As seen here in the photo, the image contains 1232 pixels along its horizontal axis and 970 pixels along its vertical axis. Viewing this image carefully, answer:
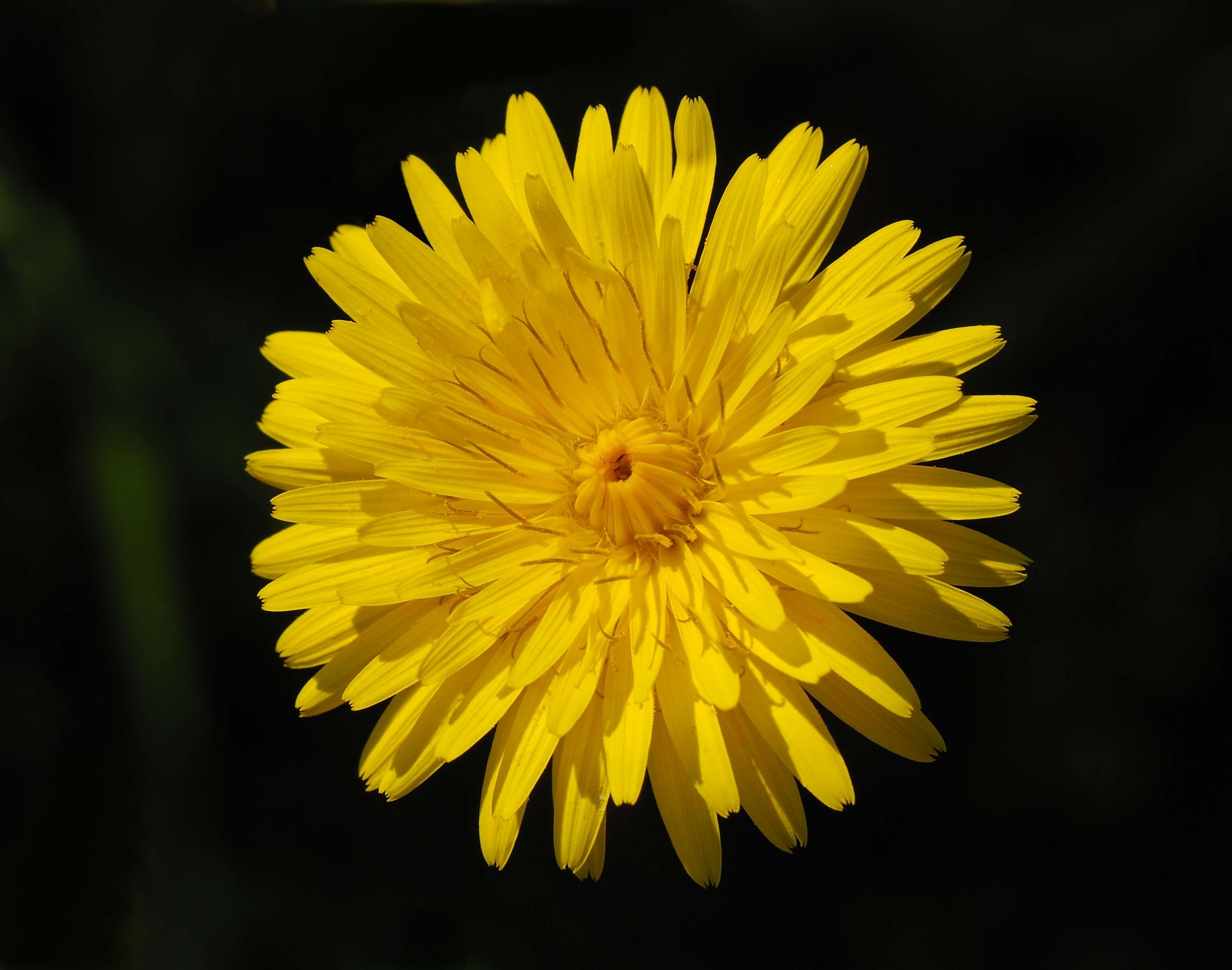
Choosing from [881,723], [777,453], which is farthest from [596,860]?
[777,453]

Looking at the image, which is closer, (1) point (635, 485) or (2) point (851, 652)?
(2) point (851, 652)

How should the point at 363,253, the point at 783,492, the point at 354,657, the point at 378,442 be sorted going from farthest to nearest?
the point at 363,253 < the point at 354,657 < the point at 378,442 < the point at 783,492

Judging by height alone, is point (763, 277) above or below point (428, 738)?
above

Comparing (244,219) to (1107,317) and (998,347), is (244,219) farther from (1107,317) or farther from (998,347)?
(1107,317)

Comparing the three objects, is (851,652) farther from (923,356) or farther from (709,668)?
(923,356)

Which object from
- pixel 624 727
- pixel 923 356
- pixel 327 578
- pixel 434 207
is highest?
pixel 434 207

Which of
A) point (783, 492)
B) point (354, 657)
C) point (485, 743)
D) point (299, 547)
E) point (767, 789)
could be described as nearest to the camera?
point (783, 492)

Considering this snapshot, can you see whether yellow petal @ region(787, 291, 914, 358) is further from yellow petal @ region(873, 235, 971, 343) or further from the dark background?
the dark background

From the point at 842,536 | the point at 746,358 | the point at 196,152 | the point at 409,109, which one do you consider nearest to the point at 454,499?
the point at 746,358
